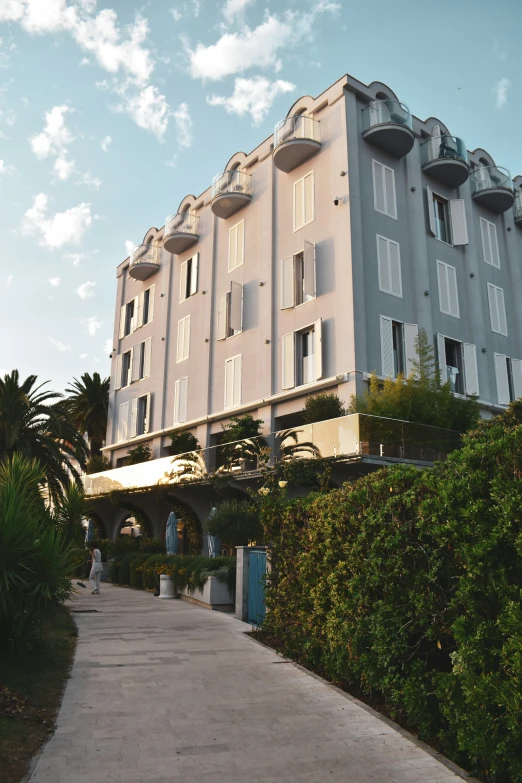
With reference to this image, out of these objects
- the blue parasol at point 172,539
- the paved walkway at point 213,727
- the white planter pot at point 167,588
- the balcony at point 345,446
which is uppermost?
the balcony at point 345,446

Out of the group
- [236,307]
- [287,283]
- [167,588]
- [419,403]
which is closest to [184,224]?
[236,307]

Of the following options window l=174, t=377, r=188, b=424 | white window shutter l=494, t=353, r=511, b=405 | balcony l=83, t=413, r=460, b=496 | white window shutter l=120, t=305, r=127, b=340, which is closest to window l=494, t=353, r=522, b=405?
white window shutter l=494, t=353, r=511, b=405

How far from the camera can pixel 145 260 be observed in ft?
118

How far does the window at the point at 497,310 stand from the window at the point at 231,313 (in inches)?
422

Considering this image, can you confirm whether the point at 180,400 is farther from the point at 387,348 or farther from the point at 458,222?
the point at 458,222

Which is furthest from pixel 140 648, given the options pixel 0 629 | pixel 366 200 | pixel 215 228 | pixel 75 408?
pixel 75 408

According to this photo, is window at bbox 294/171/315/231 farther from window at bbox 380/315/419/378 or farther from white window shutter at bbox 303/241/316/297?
window at bbox 380/315/419/378

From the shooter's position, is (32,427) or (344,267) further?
(32,427)

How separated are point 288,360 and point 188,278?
11.2 m

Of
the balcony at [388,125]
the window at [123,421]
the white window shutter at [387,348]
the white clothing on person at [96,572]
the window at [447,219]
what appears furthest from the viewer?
the window at [123,421]

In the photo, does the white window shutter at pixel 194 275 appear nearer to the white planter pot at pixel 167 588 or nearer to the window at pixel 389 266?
the window at pixel 389 266

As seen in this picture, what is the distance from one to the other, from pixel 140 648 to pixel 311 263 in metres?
16.7

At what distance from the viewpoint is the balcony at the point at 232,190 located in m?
28.2

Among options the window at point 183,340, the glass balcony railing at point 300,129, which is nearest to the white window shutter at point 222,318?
the window at point 183,340
